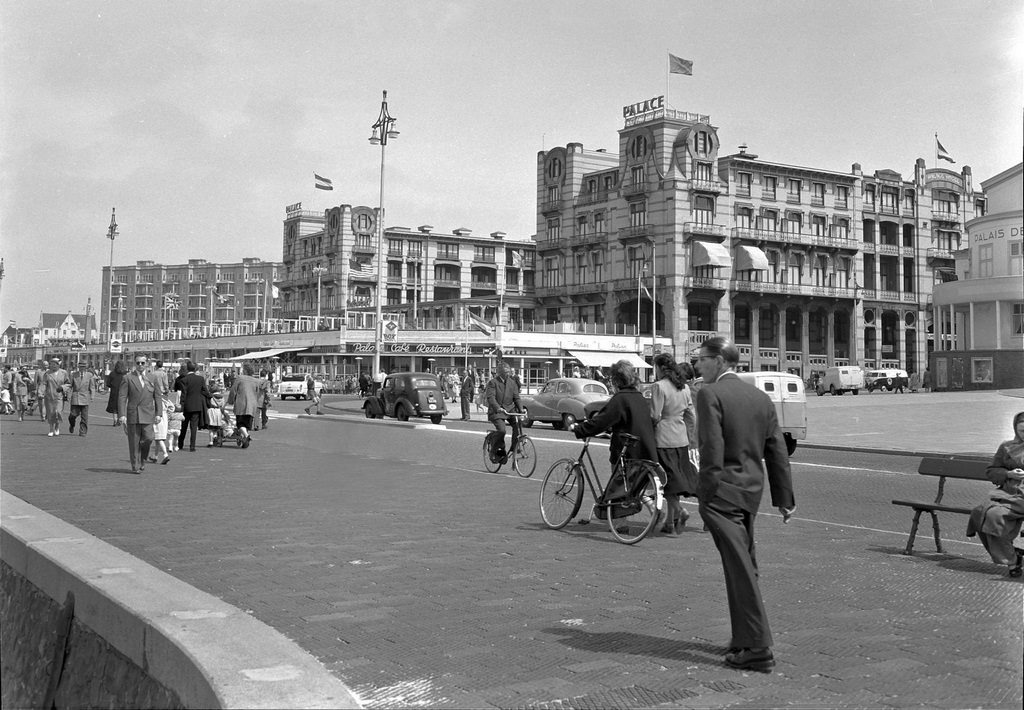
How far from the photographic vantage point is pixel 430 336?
67.1 metres

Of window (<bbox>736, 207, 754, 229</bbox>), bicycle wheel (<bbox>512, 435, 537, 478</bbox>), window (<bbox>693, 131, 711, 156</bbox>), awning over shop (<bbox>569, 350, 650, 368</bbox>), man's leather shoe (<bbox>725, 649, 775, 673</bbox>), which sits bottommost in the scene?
man's leather shoe (<bbox>725, 649, 775, 673</bbox>)

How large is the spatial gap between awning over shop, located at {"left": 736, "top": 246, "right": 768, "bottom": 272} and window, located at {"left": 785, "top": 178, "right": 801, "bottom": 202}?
5948 mm

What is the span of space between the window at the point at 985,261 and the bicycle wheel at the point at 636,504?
42810mm

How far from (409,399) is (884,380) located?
144 ft

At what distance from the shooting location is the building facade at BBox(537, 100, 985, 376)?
66750 millimetres

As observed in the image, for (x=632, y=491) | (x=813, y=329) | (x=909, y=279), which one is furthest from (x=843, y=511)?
(x=909, y=279)

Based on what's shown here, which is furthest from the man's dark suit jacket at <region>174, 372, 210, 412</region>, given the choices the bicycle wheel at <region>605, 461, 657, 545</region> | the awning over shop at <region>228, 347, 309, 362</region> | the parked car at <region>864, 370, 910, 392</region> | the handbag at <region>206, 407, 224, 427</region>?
the parked car at <region>864, 370, 910, 392</region>

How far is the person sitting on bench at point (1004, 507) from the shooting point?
24.7ft

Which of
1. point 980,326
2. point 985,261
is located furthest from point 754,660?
point 980,326

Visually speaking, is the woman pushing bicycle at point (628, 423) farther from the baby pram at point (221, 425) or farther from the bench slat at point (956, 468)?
the baby pram at point (221, 425)

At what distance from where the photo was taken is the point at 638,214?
2717 inches

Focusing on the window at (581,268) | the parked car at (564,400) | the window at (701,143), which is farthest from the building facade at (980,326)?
the window at (581,268)

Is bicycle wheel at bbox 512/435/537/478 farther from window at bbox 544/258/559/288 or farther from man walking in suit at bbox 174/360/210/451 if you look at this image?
window at bbox 544/258/559/288

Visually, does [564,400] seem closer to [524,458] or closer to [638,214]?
[524,458]
